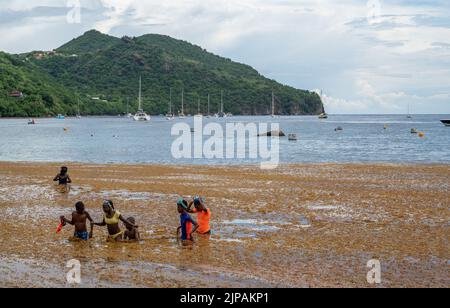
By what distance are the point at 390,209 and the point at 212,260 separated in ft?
33.4

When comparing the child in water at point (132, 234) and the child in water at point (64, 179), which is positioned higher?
the child in water at point (64, 179)

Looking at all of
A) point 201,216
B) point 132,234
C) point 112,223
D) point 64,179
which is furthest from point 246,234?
point 64,179

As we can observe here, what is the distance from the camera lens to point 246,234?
57.2 feet

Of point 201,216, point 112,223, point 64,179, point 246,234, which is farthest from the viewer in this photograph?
point 64,179

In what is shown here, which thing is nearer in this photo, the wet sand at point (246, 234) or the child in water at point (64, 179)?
the wet sand at point (246, 234)

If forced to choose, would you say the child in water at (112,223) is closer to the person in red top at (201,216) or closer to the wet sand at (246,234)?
the wet sand at (246,234)

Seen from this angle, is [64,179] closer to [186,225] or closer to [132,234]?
[132,234]

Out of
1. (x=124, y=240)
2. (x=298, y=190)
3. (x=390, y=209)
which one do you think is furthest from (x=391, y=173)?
(x=124, y=240)

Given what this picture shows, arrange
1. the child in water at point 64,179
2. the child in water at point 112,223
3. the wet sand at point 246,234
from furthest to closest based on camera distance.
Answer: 1. the child in water at point 64,179
2. the child in water at point 112,223
3. the wet sand at point 246,234

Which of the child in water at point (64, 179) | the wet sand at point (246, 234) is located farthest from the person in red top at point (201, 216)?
the child in water at point (64, 179)

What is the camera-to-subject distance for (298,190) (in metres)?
27.9

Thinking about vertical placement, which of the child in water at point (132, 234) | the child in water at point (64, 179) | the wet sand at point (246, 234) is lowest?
the wet sand at point (246, 234)

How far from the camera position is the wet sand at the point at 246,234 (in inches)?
503
